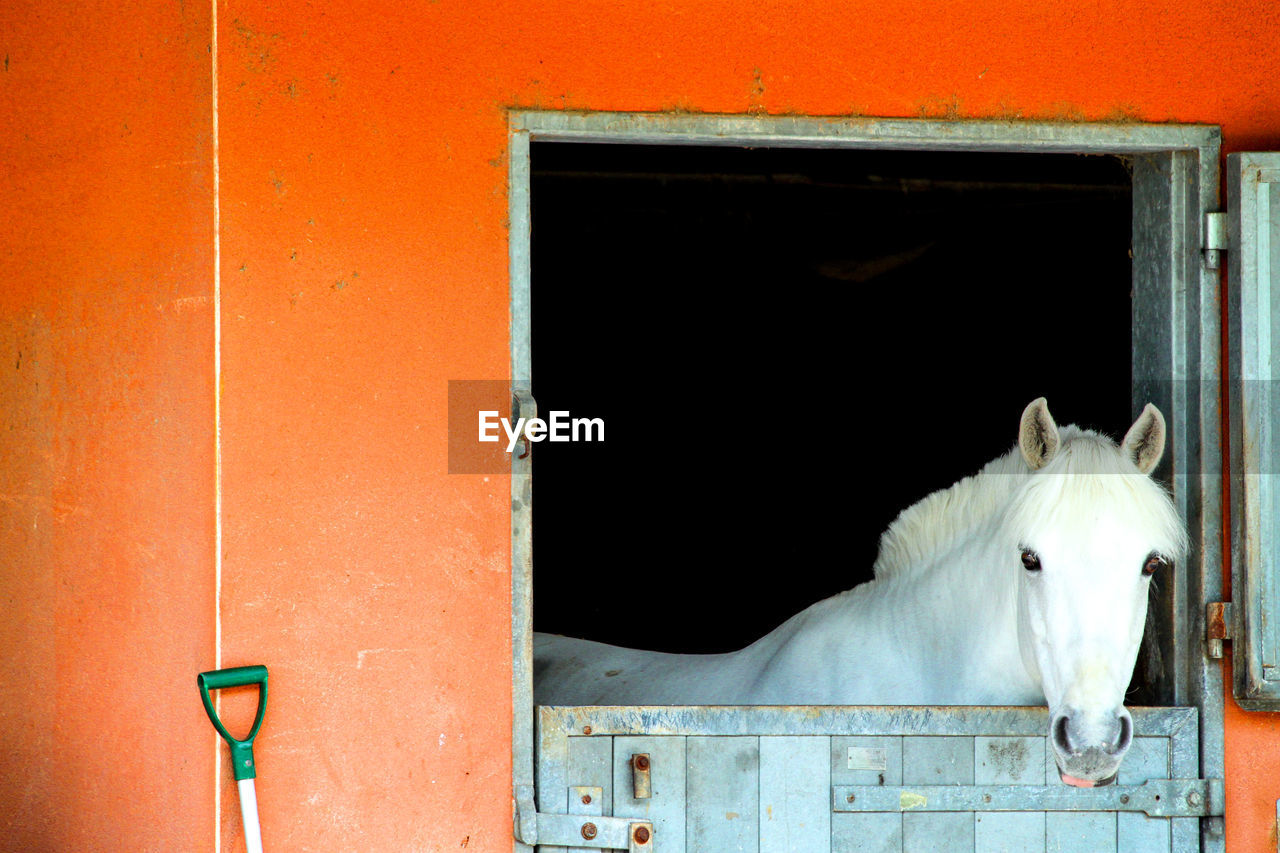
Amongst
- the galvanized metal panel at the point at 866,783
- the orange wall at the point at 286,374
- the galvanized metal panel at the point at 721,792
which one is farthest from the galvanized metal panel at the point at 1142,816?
the orange wall at the point at 286,374

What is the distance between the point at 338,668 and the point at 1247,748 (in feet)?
6.69

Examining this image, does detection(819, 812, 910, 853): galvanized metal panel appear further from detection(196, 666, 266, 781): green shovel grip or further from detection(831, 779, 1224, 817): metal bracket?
detection(196, 666, 266, 781): green shovel grip

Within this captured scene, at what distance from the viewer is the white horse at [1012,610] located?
8.05 ft

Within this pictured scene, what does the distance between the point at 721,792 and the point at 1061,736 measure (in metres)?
0.71

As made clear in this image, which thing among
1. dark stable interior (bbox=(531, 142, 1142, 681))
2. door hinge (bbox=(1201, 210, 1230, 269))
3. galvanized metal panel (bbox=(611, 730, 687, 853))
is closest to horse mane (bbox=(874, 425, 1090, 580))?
door hinge (bbox=(1201, 210, 1230, 269))

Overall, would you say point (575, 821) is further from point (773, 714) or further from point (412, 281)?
point (412, 281)

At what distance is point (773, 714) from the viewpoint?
261 centimetres

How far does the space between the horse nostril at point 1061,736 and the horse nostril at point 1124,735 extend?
0.26 ft

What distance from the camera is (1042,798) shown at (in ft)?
8.73

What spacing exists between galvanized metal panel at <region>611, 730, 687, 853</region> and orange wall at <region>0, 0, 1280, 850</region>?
0.80 ft

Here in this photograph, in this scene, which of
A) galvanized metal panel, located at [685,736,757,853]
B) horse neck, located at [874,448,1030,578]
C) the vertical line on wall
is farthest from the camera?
horse neck, located at [874,448,1030,578]

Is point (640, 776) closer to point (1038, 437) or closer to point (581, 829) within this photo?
point (581, 829)

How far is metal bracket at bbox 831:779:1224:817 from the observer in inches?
103

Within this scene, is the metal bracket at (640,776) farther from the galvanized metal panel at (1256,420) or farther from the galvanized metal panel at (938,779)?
the galvanized metal panel at (1256,420)
